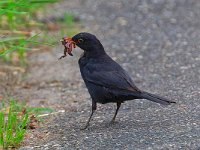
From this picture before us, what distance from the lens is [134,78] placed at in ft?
24.6

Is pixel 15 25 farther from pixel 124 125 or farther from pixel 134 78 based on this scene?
pixel 124 125

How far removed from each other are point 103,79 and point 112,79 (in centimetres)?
9

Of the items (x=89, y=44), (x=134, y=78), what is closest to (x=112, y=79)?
(x=89, y=44)

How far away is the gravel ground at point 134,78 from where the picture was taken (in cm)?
526

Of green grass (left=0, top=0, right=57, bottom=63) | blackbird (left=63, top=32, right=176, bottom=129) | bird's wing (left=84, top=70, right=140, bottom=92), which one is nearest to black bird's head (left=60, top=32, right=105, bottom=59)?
blackbird (left=63, top=32, right=176, bottom=129)

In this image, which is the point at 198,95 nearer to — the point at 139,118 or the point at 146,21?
the point at 139,118

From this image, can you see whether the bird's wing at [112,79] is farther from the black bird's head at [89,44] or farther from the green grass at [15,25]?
the green grass at [15,25]

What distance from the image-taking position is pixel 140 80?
7422mm

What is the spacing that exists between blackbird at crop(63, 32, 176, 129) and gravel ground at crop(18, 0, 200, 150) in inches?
8.8

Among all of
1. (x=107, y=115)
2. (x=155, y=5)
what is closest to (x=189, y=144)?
(x=107, y=115)

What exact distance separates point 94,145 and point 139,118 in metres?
0.89

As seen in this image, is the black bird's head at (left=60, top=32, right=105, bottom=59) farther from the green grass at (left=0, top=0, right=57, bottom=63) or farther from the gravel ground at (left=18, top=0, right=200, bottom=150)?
the gravel ground at (left=18, top=0, right=200, bottom=150)

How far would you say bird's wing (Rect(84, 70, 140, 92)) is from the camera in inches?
224

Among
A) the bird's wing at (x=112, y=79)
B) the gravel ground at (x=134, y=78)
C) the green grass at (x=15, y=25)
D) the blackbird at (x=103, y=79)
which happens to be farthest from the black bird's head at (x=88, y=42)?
the gravel ground at (x=134, y=78)
